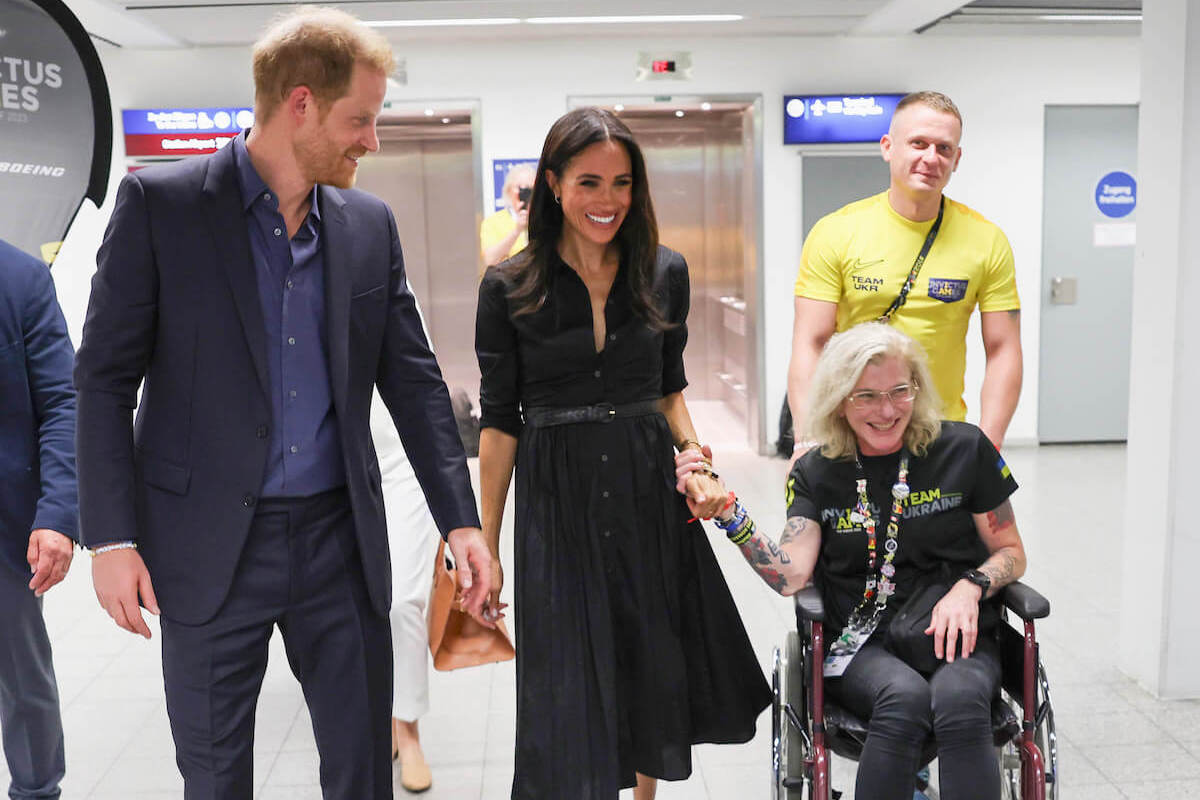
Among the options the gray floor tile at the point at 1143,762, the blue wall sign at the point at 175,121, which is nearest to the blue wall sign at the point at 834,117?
the blue wall sign at the point at 175,121

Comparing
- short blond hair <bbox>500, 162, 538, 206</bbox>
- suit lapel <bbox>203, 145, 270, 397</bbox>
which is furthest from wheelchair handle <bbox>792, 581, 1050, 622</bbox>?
short blond hair <bbox>500, 162, 538, 206</bbox>

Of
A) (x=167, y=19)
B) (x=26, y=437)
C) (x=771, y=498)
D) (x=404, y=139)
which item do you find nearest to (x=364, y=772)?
(x=26, y=437)

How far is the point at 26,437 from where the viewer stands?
2.54m

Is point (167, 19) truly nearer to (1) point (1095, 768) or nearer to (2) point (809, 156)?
(2) point (809, 156)

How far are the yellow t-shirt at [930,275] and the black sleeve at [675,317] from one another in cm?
68

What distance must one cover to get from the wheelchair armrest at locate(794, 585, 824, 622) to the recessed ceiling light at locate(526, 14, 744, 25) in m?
5.60

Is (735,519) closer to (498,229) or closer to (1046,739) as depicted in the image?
(1046,739)

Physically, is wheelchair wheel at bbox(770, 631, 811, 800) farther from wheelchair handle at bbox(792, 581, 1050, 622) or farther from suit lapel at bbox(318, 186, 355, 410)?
suit lapel at bbox(318, 186, 355, 410)

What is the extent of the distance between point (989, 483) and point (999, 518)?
0.08 meters

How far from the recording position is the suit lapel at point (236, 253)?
183 centimetres

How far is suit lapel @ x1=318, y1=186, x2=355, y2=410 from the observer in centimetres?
191

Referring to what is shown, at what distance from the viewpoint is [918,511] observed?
8.36ft

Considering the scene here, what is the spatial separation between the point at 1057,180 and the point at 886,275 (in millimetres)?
6035

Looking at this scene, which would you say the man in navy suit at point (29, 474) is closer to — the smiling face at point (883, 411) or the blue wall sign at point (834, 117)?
the smiling face at point (883, 411)
